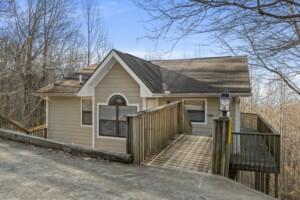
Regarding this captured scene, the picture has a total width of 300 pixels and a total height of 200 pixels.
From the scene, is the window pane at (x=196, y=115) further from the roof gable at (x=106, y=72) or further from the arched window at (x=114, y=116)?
the arched window at (x=114, y=116)

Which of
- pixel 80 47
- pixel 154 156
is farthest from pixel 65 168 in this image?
pixel 80 47

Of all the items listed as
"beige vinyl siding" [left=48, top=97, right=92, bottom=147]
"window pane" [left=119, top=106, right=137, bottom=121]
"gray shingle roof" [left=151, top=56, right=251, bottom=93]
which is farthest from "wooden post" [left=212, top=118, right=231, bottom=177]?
"beige vinyl siding" [left=48, top=97, right=92, bottom=147]

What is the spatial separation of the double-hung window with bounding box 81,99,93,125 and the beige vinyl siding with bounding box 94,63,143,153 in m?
1.58

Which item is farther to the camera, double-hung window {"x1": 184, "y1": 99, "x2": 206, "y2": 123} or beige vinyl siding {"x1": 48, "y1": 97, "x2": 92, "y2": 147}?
beige vinyl siding {"x1": 48, "y1": 97, "x2": 92, "y2": 147}

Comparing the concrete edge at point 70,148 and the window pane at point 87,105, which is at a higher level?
the window pane at point 87,105

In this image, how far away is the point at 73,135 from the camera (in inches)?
513

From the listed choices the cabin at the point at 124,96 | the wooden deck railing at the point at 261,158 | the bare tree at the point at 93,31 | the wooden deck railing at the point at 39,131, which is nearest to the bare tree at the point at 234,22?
the wooden deck railing at the point at 261,158

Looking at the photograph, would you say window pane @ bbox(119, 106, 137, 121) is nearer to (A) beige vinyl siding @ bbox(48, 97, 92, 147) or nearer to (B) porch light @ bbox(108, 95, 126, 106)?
(B) porch light @ bbox(108, 95, 126, 106)

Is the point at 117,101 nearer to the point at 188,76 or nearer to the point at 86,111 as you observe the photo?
the point at 86,111

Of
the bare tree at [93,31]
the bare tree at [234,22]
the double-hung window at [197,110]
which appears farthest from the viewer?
the bare tree at [93,31]

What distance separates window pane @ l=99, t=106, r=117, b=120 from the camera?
35.4ft

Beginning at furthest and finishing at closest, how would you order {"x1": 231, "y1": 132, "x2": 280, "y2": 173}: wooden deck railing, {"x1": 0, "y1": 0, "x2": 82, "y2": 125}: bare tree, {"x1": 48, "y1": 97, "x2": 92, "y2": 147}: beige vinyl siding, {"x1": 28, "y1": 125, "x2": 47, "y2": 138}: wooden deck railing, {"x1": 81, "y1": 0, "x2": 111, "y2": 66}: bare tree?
{"x1": 81, "y1": 0, "x2": 111, "y2": 66}: bare tree, {"x1": 0, "y1": 0, "x2": 82, "y2": 125}: bare tree, {"x1": 28, "y1": 125, "x2": 47, "y2": 138}: wooden deck railing, {"x1": 48, "y1": 97, "x2": 92, "y2": 147}: beige vinyl siding, {"x1": 231, "y1": 132, "x2": 280, "y2": 173}: wooden deck railing

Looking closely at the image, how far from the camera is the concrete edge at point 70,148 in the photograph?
5.68 metres

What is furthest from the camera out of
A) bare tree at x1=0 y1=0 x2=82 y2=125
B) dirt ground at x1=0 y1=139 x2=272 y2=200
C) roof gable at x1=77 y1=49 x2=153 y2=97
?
bare tree at x1=0 y1=0 x2=82 y2=125
